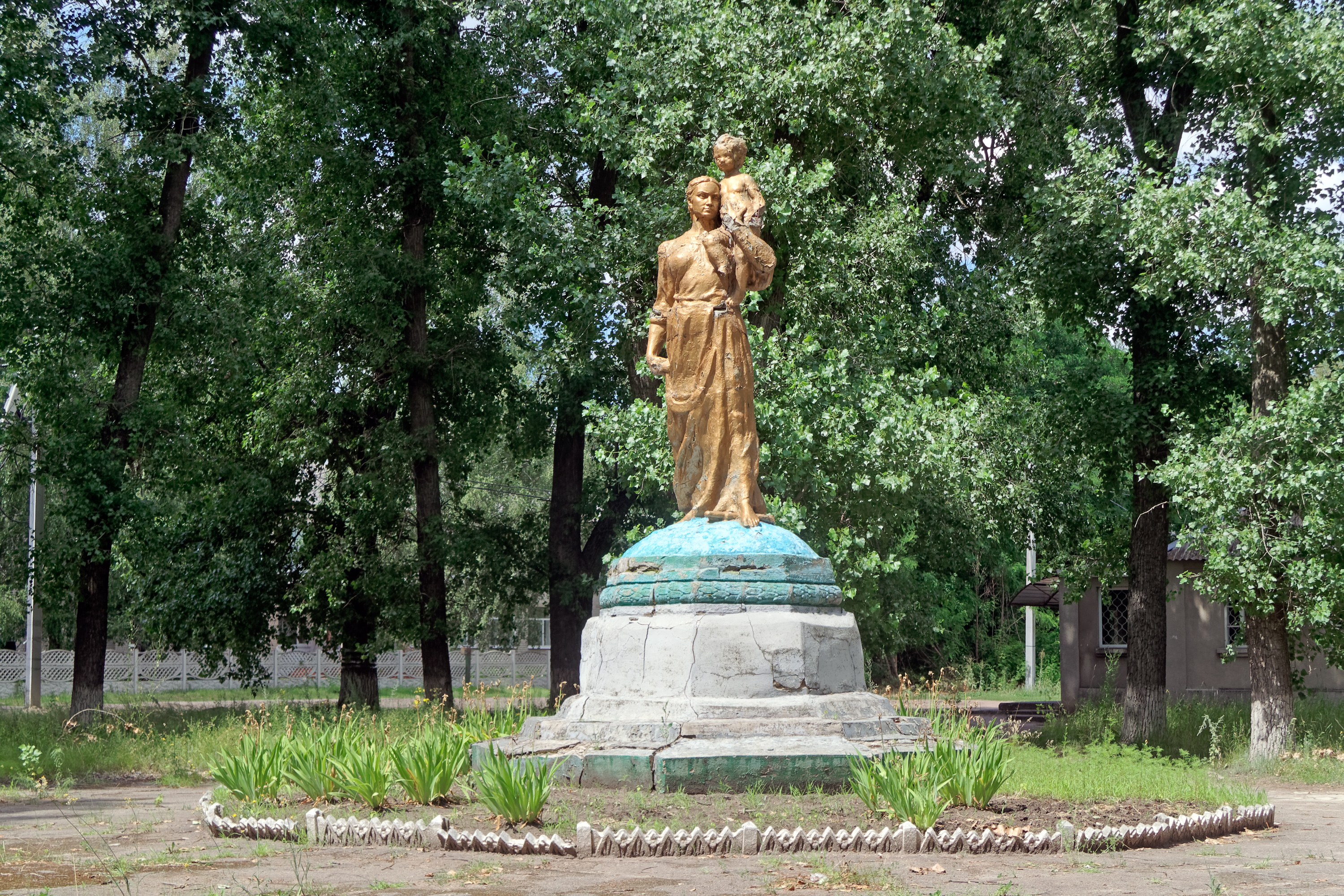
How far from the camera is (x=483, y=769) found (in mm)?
7434

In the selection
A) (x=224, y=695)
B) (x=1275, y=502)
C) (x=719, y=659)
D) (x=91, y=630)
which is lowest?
(x=224, y=695)

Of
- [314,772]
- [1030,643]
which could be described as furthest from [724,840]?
[1030,643]

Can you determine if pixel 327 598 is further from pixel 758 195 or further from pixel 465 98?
pixel 758 195

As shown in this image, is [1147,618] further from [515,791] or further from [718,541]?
[515,791]

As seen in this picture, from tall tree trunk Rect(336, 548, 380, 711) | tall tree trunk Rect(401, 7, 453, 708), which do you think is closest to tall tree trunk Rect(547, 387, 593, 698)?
tall tree trunk Rect(401, 7, 453, 708)

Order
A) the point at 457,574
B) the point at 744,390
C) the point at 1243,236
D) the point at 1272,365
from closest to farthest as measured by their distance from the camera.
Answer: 1. the point at 744,390
2. the point at 1243,236
3. the point at 1272,365
4. the point at 457,574

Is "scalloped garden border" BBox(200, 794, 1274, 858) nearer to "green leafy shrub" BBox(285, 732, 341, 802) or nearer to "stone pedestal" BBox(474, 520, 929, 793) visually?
"green leafy shrub" BBox(285, 732, 341, 802)

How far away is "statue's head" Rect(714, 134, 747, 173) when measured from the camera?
32.8ft

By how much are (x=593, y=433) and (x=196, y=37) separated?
285 inches

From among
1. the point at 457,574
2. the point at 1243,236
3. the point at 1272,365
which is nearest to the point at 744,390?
the point at 1243,236

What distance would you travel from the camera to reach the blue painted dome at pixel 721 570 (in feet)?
30.4

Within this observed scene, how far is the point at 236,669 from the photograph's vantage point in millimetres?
27922

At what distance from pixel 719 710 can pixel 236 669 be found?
21.7 m

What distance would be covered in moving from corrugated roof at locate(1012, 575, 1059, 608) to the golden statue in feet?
59.9
